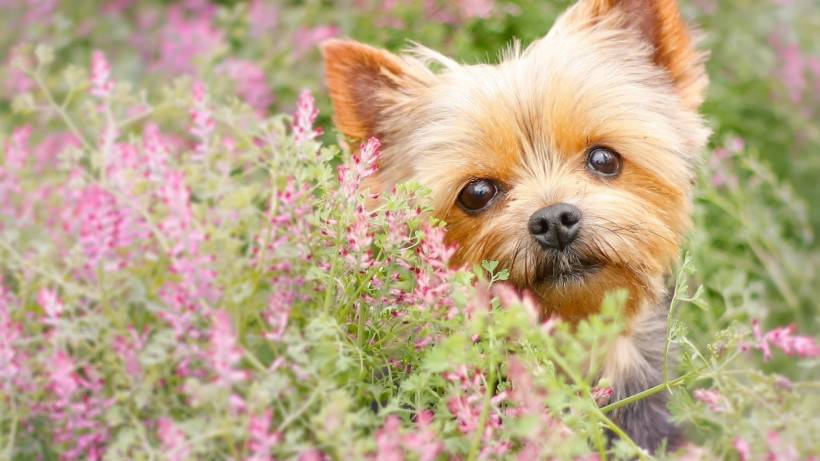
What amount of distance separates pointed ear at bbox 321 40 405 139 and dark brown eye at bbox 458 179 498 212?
1.43 ft

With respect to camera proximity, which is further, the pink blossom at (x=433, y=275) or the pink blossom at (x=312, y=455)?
the pink blossom at (x=433, y=275)

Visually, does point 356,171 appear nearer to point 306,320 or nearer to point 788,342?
point 306,320

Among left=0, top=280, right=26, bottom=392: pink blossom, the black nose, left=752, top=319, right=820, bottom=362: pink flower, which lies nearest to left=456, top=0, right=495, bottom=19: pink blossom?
the black nose

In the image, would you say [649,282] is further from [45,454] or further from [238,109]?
[45,454]

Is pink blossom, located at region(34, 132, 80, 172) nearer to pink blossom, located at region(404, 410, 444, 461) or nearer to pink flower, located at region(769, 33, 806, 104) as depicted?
pink blossom, located at region(404, 410, 444, 461)

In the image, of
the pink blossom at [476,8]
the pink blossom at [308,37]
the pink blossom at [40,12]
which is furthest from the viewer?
the pink blossom at [40,12]

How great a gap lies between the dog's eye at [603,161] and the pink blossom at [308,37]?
200 centimetres

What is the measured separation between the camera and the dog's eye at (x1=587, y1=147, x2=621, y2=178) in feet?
9.42

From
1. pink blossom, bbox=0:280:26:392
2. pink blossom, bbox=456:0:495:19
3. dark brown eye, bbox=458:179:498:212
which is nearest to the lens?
pink blossom, bbox=0:280:26:392

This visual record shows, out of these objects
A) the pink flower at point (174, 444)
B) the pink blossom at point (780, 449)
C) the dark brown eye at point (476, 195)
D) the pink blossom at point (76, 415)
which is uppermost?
the dark brown eye at point (476, 195)

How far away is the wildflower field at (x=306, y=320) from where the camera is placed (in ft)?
5.82

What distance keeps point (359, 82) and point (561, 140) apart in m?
0.71

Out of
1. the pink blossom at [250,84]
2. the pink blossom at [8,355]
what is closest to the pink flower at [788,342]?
the pink blossom at [8,355]

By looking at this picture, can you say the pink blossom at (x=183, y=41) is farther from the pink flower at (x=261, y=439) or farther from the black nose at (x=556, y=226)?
the pink flower at (x=261, y=439)
